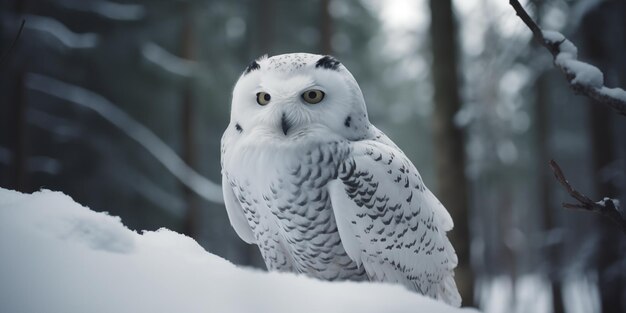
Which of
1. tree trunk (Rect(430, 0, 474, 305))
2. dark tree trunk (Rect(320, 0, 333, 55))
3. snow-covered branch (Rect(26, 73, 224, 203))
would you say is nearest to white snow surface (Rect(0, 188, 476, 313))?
tree trunk (Rect(430, 0, 474, 305))

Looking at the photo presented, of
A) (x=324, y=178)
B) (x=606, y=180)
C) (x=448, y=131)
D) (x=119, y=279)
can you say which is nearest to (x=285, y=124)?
(x=324, y=178)

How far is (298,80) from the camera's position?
1.55m

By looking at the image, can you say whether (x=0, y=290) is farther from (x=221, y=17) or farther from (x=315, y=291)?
(x=221, y=17)

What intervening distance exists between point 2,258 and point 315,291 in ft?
1.88

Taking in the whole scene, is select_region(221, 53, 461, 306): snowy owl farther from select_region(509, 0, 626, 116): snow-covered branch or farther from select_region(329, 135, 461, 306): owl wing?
select_region(509, 0, 626, 116): snow-covered branch

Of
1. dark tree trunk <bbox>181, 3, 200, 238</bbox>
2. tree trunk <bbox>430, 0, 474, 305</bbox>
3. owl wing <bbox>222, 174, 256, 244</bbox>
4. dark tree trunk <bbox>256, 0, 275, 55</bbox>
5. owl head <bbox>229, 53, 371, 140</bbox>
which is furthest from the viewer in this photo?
dark tree trunk <bbox>256, 0, 275, 55</bbox>

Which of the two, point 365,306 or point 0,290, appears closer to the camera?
point 0,290

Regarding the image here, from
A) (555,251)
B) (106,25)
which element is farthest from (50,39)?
(555,251)

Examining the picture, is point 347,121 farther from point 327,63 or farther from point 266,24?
point 266,24

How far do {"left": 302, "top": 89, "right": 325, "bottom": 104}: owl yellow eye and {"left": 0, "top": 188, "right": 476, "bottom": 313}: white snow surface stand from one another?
0.72m

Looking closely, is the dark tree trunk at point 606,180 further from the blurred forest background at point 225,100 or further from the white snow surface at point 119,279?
the white snow surface at point 119,279

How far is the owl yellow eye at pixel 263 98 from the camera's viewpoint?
1.62 m

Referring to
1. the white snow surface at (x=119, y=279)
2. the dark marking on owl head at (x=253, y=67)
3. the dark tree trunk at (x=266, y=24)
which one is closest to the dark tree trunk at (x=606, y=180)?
the dark marking on owl head at (x=253, y=67)

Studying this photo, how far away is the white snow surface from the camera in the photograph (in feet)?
2.57
